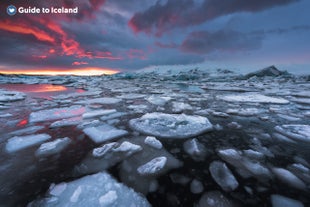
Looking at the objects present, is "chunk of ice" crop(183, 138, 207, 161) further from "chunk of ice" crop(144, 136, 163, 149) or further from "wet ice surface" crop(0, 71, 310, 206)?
"chunk of ice" crop(144, 136, 163, 149)

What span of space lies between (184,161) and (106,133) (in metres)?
1.00

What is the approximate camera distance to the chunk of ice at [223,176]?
0.91m

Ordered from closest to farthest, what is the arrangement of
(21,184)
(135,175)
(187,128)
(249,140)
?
1. (21,184)
2. (135,175)
3. (249,140)
4. (187,128)

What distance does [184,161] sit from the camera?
3.81 ft

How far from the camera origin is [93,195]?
85 centimetres

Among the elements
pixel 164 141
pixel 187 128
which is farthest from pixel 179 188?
pixel 187 128

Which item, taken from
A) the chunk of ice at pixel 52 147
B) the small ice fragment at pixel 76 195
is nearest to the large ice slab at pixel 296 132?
the small ice fragment at pixel 76 195

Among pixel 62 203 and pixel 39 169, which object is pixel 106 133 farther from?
pixel 62 203

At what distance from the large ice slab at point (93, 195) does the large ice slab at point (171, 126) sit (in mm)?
810

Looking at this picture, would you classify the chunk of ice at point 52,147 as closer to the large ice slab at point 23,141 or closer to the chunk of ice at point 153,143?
the large ice slab at point 23,141

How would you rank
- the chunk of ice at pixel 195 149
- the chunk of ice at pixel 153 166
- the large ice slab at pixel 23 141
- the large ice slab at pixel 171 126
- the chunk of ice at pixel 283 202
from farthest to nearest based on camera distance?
1. the large ice slab at pixel 171 126
2. the large ice slab at pixel 23 141
3. the chunk of ice at pixel 195 149
4. the chunk of ice at pixel 153 166
5. the chunk of ice at pixel 283 202

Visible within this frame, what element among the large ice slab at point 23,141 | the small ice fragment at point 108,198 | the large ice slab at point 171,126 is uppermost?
the large ice slab at point 171,126

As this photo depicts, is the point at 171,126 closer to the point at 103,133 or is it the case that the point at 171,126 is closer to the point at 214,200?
the point at 103,133

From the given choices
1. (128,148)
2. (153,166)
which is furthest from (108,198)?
(128,148)
